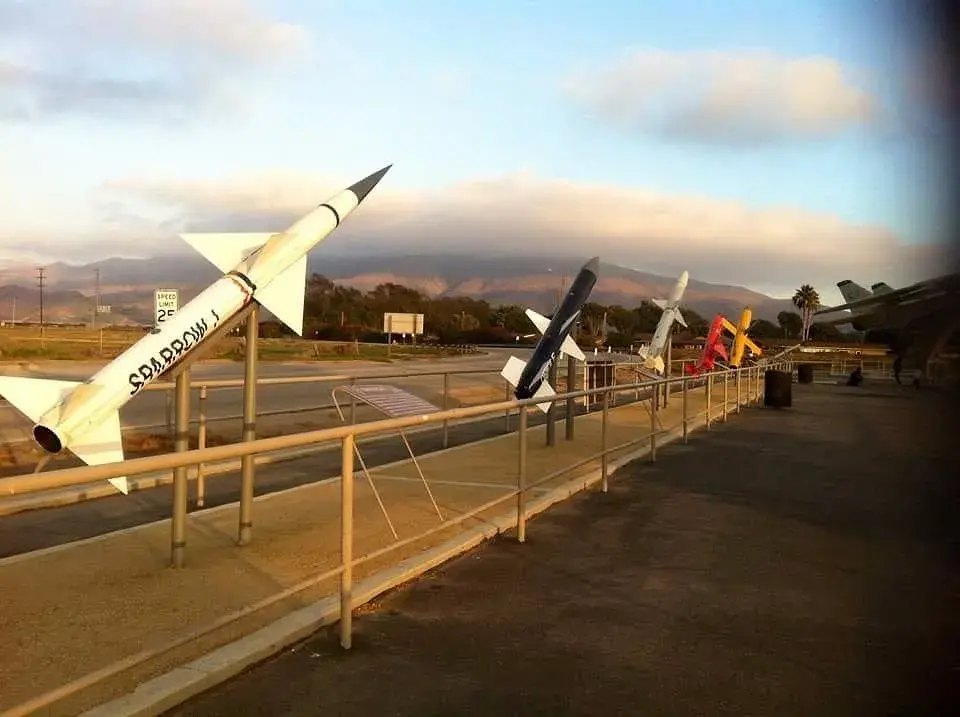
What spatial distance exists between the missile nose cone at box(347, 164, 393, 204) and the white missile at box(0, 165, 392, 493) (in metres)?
0.86

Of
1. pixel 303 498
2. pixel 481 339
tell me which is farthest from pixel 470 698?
pixel 481 339

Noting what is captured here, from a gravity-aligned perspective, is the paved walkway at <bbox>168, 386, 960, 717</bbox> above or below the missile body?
below

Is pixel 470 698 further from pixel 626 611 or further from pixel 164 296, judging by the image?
pixel 164 296

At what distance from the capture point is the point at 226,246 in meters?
8.30

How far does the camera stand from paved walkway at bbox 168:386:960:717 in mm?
4340

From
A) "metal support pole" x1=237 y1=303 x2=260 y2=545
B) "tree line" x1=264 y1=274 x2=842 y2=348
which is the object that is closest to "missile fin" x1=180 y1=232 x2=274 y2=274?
"metal support pole" x1=237 y1=303 x2=260 y2=545

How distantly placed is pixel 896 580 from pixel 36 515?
7452 millimetres

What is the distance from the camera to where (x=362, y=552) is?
6.80 metres

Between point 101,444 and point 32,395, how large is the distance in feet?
2.11

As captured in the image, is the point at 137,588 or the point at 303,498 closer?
the point at 137,588

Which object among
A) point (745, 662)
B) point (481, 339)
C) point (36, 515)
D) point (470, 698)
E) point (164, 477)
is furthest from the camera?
point (481, 339)

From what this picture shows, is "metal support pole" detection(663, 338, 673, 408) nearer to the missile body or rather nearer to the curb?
the missile body

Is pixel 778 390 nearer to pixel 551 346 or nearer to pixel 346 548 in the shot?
pixel 551 346

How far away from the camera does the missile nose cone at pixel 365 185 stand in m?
9.39
